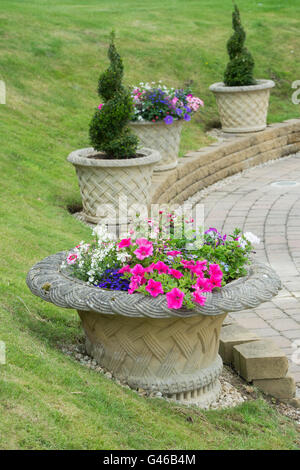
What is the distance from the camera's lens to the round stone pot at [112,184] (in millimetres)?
7296

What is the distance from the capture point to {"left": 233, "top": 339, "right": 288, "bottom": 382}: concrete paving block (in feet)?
14.1

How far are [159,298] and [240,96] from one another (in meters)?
→ 8.75

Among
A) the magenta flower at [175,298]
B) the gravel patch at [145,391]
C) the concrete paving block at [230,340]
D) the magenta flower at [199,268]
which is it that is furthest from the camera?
the concrete paving block at [230,340]

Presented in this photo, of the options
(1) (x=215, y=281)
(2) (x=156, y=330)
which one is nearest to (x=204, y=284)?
(1) (x=215, y=281)

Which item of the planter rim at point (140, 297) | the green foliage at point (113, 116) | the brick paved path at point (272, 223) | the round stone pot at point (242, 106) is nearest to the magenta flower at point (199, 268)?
the planter rim at point (140, 297)

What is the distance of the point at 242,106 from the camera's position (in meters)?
11.8

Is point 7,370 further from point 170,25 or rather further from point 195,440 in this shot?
point 170,25

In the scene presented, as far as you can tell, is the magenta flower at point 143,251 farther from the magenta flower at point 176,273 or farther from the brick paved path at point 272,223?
the brick paved path at point 272,223

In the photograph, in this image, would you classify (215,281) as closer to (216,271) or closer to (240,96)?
(216,271)

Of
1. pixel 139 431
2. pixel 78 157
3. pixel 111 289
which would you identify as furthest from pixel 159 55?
pixel 139 431

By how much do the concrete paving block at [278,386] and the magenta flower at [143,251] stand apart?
4.06 feet

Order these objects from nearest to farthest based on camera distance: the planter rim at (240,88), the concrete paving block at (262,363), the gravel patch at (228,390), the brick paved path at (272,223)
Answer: the gravel patch at (228,390)
the concrete paving block at (262,363)
the brick paved path at (272,223)
the planter rim at (240,88)

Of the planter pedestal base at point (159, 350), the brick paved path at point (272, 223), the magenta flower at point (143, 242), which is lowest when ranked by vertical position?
the brick paved path at point (272, 223)

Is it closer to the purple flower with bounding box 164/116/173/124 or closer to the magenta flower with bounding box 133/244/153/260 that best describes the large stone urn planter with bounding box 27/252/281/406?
the magenta flower with bounding box 133/244/153/260
